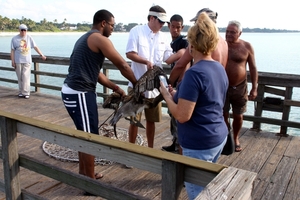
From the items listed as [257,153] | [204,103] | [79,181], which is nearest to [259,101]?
[257,153]

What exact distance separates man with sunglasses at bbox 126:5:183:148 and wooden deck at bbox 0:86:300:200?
56cm

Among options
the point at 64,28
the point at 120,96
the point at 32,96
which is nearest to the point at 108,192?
the point at 120,96

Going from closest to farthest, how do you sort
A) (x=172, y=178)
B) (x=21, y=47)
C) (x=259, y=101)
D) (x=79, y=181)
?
(x=172, y=178) < (x=79, y=181) < (x=259, y=101) < (x=21, y=47)

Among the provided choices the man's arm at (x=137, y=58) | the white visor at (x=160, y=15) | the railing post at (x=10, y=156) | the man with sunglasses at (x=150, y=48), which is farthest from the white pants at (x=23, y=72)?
the railing post at (x=10, y=156)

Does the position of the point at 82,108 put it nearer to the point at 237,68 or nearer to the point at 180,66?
the point at 180,66

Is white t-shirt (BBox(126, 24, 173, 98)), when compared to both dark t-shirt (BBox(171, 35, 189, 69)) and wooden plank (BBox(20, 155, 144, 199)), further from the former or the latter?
wooden plank (BBox(20, 155, 144, 199))

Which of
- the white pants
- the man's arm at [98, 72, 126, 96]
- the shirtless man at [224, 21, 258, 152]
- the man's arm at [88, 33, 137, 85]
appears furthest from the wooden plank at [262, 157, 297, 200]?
the white pants

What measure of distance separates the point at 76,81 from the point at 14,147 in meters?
0.75

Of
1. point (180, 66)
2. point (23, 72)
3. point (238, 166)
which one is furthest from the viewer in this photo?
point (23, 72)

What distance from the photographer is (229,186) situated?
4.50 ft

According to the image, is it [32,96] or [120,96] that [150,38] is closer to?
[120,96]

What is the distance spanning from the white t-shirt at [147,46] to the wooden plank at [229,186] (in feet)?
6.75

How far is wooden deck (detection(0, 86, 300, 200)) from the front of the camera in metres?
3.09

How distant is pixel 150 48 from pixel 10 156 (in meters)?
1.82
